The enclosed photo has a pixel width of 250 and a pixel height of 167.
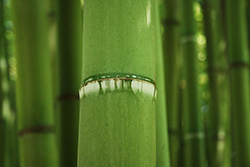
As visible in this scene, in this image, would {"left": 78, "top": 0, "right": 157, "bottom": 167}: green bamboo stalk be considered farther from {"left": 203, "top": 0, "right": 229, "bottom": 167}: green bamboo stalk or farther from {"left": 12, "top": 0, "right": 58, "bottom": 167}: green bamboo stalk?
{"left": 203, "top": 0, "right": 229, "bottom": 167}: green bamboo stalk

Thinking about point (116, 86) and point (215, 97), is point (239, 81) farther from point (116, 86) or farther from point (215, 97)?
point (116, 86)

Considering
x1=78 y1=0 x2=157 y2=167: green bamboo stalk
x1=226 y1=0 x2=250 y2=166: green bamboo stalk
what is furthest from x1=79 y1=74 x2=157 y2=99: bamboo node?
x1=226 y1=0 x2=250 y2=166: green bamboo stalk

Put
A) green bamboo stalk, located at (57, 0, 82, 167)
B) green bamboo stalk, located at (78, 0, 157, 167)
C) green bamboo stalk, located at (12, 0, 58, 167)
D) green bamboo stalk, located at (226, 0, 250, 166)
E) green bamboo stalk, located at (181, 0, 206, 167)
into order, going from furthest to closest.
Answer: green bamboo stalk, located at (181, 0, 206, 167) < green bamboo stalk, located at (226, 0, 250, 166) < green bamboo stalk, located at (57, 0, 82, 167) < green bamboo stalk, located at (12, 0, 58, 167) < green bamboo stalk, located at (78, 0, 157, 167)

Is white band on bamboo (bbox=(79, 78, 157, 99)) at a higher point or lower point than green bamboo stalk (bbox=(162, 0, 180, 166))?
lower

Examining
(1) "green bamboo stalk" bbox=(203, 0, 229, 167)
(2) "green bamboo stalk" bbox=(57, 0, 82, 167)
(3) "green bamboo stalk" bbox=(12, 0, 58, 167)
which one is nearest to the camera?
(3) "green bamboo stalk" bbox=(12, 0, 58, 167)

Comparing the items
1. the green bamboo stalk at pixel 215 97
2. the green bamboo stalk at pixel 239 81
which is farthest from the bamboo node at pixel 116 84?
the green bamboo stalk at pixel 215 97

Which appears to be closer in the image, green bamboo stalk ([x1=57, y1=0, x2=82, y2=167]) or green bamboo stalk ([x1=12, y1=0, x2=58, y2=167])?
green bamboo stalk ([x1=12, y1=0, x2=58, y2=167])

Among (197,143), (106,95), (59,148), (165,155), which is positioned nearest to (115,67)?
(106,95)

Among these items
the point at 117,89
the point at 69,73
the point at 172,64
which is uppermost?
the point at 172,64

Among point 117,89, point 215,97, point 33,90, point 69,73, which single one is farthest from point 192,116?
point 117,89
